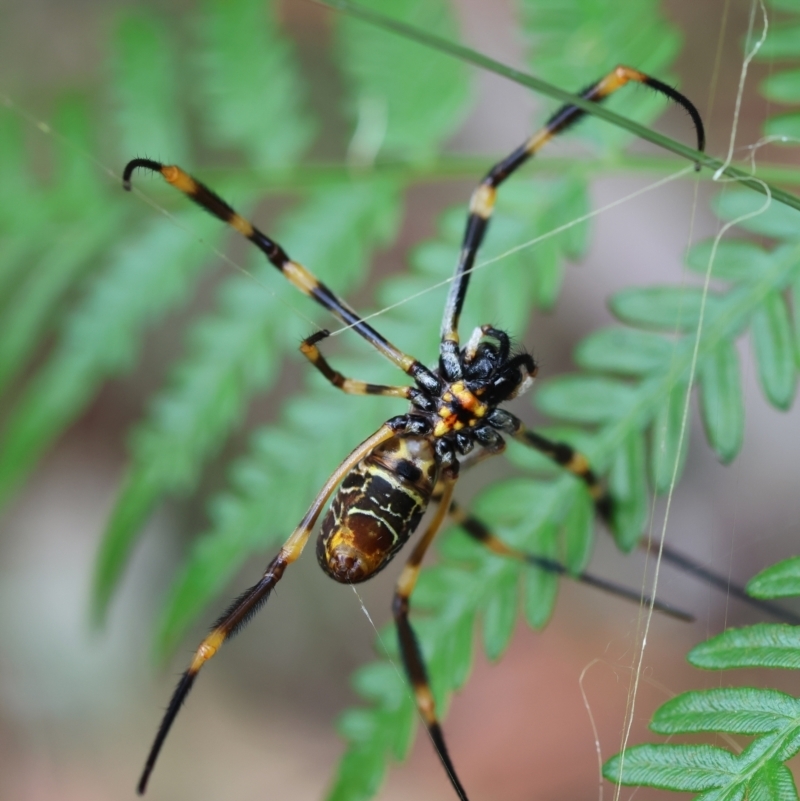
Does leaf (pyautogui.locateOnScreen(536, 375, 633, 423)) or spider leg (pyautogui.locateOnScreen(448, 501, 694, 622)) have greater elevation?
leaf (pyautogui.locateOnScreen(536, 375, 633, 423))

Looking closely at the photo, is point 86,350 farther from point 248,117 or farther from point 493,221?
point 493,221

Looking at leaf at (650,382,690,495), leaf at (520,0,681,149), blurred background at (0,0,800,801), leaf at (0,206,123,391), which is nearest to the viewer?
leaf at (650,382,690,495)

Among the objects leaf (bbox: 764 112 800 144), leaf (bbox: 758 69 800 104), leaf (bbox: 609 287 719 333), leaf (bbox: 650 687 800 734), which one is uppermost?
leaf (bbox: 758 69 800 104)

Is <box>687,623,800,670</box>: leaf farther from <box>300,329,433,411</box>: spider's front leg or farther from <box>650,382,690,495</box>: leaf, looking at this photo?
<box>300,329,433,411</box>: spider's front leg

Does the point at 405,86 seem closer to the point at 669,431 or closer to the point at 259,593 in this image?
the point at 669,431

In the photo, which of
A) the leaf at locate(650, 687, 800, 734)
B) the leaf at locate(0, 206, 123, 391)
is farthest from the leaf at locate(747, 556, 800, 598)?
the leaf at locate(0, 206, 123, 391)

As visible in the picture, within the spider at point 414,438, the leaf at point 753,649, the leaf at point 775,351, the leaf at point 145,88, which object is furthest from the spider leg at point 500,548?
the leaf at point 145,88

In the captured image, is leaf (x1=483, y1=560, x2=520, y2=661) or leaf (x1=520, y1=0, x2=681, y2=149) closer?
leaf (x1=483, y1=560, x2=520, y2=661)
